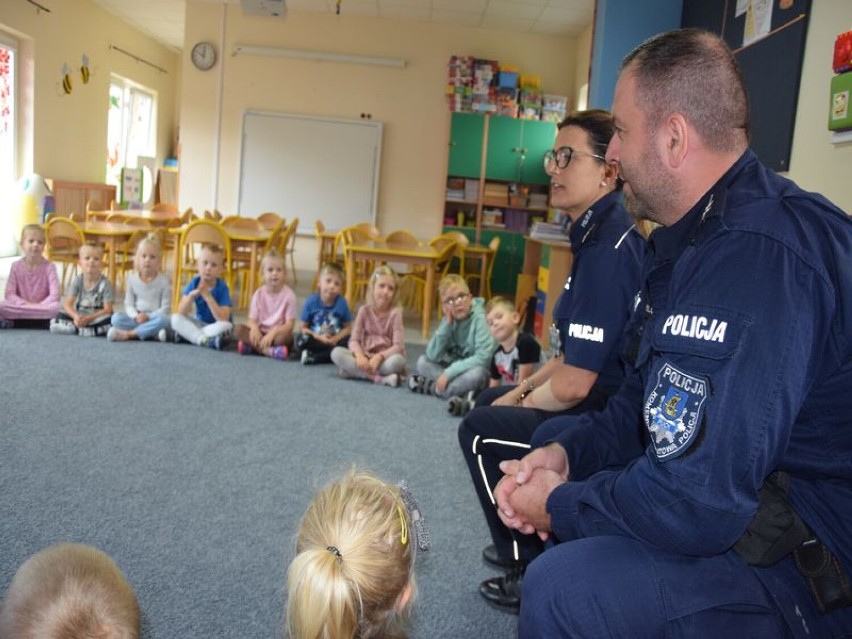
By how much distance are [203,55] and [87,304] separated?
5627 mm

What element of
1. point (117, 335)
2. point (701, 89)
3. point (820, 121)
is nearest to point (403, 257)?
point (117, 335)

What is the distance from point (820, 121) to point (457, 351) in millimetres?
2254

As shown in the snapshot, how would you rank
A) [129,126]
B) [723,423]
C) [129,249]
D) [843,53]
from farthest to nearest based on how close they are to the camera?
1. [129,126]
2. [129,249]
3. [843,53]
4. [723,423]

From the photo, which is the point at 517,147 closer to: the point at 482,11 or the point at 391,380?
the point at 482,11

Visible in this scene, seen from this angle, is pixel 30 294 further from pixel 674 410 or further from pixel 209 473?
pixel 674 410

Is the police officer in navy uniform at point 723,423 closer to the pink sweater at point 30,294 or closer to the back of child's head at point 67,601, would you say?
the back of child's head at point 67,601

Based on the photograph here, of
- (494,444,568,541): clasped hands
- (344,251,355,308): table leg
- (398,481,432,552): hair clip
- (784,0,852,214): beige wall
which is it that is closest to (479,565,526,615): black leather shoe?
(494,444,568,541): clasped hands

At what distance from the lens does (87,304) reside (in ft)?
17.9

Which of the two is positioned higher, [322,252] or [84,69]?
[84,69]

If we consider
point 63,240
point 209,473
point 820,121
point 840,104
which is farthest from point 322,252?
point 840,104

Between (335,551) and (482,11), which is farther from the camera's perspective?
(482,11)

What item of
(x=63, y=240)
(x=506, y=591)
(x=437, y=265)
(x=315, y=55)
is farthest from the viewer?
(x=315, y=55)

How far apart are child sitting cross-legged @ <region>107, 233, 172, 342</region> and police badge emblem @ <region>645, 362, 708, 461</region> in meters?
4.73

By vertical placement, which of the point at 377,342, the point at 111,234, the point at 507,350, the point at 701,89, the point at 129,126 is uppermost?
the point at 129,126
